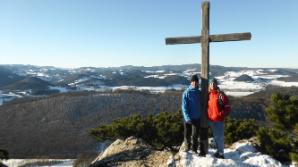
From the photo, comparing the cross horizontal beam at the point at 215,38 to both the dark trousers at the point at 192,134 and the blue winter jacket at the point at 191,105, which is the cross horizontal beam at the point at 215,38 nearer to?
the blue winter jacket at the point at 191,105

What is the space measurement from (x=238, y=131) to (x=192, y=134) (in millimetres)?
5967

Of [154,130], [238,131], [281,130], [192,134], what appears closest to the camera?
[192,134]

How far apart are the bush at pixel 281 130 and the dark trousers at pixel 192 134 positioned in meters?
2.69

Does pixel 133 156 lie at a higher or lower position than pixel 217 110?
lower

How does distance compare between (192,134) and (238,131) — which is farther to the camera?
(238,131)

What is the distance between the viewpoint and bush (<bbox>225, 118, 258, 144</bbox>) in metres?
14.1

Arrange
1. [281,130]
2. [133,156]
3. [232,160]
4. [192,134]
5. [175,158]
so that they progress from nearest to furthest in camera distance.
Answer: [232,160], [175,158], [192,134], [133,156], [281,130]

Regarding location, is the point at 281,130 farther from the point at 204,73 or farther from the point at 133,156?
the point at 133,156

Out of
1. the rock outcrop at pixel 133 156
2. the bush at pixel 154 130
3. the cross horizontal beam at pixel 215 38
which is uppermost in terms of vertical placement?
the cross horizontal beam at pixel 215 38

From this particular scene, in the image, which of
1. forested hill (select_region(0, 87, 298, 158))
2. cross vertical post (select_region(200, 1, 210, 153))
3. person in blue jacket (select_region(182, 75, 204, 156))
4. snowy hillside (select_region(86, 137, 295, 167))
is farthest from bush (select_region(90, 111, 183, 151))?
forested hill (select_region(0, 87, 298, 158))

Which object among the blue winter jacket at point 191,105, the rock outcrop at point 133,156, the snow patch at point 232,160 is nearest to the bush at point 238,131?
the snow patch at point 232,160

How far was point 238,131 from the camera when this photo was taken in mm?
14641

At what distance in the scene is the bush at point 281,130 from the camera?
35.9 ft

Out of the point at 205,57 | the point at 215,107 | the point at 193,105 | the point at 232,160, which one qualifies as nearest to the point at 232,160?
the point at 232,160
